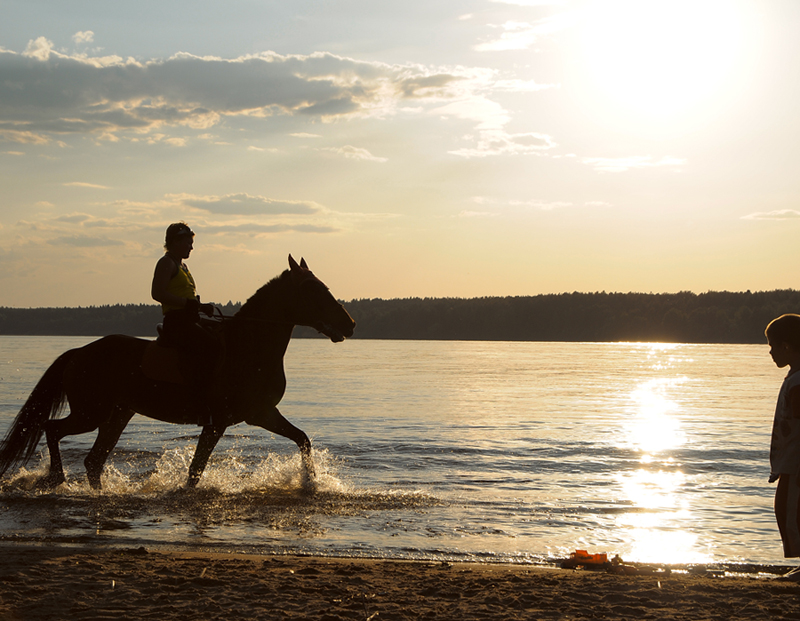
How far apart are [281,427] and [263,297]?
1626mm

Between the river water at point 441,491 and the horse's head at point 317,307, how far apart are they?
2.10 metres

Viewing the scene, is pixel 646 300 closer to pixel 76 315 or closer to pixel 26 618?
pixel 76 315

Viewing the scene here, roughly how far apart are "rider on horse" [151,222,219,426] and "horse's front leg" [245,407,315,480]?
23.7 inches

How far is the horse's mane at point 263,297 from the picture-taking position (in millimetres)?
8930

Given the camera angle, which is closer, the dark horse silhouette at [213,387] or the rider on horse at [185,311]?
the rider on horse at [185,311]

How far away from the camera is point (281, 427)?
905 cm

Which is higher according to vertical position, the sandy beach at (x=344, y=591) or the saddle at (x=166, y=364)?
the saddle at (x=166, y=364)

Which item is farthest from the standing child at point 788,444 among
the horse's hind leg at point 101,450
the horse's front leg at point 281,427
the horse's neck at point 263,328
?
the horse's hind leg at point 101,450

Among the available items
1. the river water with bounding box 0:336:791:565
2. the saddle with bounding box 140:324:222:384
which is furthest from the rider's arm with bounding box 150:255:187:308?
the river water with bounding box 0:336:791:565

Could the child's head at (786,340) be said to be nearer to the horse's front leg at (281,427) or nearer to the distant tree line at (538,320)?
the horse's front leg at (281,427)

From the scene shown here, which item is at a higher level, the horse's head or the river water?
the horse's head

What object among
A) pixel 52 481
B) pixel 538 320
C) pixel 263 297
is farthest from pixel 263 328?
pixel 538 320

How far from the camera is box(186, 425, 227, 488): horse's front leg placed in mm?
A: 8805

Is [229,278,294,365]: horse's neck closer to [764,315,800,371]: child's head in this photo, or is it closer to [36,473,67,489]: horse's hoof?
[36,473,67,489]: horse's hoof
